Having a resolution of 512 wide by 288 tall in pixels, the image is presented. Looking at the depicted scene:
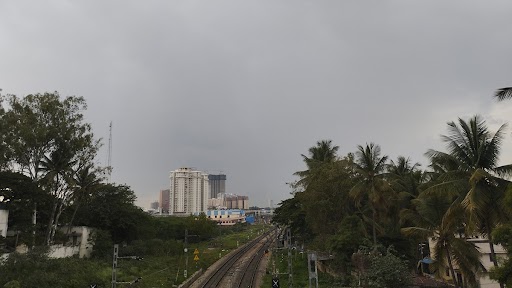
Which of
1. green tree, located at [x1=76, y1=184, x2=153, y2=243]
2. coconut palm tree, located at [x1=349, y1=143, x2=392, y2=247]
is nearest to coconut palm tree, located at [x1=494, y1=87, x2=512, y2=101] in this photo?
coconut palm tree, located at [x1=349, y1=143, x2=392, y2=247]

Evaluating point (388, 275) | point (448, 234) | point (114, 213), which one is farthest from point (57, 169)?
point (448, 234)

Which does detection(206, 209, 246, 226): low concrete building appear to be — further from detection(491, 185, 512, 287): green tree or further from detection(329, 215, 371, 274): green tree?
detection(491, 185, 512, 287): green tree

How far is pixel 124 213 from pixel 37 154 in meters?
21.8

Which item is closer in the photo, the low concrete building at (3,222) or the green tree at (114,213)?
the low concrete building at (3,222)

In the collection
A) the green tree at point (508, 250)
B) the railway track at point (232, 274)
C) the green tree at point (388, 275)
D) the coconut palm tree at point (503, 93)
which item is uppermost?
the coconut palm tree at point (503, 93)

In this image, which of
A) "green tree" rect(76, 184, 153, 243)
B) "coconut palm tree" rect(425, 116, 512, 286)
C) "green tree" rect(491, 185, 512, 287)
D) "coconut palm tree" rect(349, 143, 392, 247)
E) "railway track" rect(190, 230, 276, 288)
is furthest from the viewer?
"green tree" rect(76, 184, 153, 243)

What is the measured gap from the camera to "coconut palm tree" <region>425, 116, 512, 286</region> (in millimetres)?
16734

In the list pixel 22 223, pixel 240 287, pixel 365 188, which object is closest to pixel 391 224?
pixel 365 188

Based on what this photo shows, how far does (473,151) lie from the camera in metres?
19.0

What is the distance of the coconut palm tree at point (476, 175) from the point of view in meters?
16.7

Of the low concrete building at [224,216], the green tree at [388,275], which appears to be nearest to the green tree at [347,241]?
the green tree at [388,275]

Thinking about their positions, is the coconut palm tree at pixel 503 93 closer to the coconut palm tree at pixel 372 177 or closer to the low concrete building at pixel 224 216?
the coconut palm tree at pixel 372 177

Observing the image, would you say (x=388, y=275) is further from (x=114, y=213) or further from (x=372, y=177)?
(x=114, y=213)

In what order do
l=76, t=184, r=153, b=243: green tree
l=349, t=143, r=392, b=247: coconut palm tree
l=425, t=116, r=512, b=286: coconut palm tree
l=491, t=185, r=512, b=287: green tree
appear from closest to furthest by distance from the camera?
l=491, t=185, r=512, b=287: green tree < l=425, t=116, r=512, b=286: coconut palm tree < l=349, t=143, r=392, b=247: coconut palm tree < l=76, t=184, r=153, b=243: green tree
